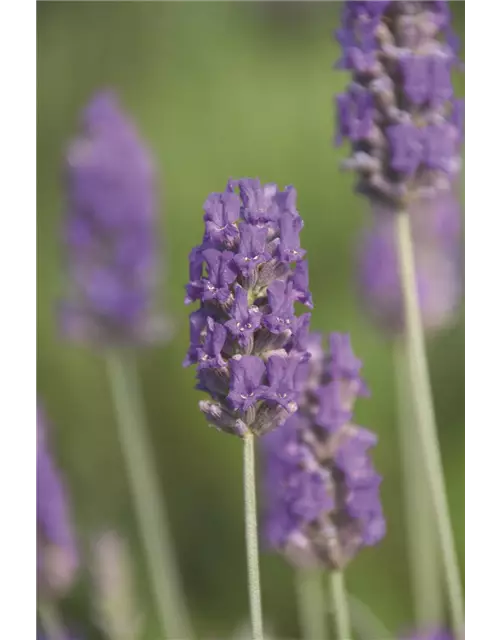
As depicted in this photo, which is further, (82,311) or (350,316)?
(350,316)

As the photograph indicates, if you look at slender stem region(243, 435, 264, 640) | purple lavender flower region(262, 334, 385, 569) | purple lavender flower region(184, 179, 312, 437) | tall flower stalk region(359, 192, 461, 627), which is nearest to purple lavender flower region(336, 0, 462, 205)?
purple lavender flower region(262, 334, 385, 569)

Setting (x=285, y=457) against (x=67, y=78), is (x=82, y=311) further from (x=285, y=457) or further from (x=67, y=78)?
(x=67, y=78)

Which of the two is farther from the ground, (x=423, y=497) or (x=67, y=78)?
(x=67, y=78)

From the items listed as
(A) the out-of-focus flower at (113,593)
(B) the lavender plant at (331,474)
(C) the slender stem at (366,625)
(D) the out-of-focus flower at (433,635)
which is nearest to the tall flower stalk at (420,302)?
(D) the out-of-focus flower at (433,635)

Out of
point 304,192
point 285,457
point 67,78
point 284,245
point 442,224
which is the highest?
point 67,78

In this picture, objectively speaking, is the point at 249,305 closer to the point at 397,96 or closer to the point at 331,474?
the point at 331,474

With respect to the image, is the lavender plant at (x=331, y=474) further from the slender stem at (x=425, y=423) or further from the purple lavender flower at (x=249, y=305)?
the purple lavender flower at (x=249, y=305)
